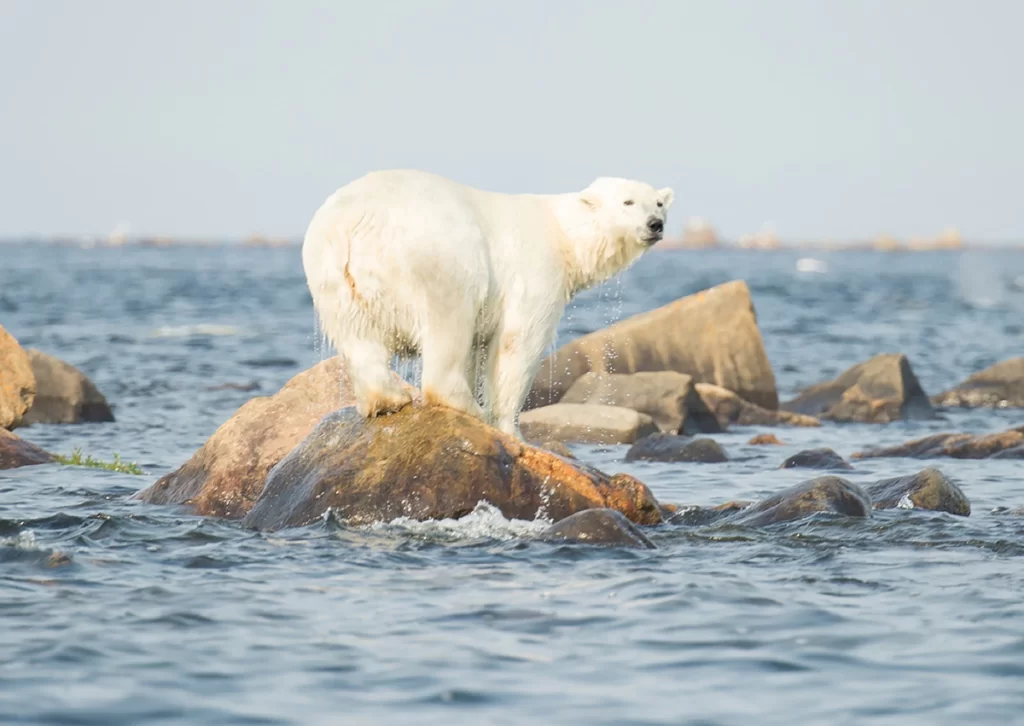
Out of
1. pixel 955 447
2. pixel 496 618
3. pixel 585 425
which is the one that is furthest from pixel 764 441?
pixel 496 618

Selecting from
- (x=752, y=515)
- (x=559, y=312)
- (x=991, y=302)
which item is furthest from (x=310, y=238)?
(x=991, y=302)

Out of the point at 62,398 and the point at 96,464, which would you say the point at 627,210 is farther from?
the point at 62,398

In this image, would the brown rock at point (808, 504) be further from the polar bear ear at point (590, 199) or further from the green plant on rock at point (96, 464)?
the green plant on rock at point (96, 464)

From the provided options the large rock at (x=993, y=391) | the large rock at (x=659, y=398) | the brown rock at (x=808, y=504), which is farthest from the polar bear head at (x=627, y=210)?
the large rock at (x=993, y=391)

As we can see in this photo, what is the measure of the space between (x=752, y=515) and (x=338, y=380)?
12.7 ft

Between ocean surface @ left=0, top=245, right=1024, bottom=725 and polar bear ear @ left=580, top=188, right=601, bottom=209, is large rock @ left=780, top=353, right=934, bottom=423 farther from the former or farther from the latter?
polar bear ear @ left=580, top=188, right=601, bottom=209

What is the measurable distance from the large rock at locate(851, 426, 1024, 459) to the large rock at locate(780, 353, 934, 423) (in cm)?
380

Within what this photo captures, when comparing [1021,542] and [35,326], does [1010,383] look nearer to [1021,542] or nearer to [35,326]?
[1021,542]

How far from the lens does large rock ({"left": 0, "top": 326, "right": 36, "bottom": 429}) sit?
14.1 meters

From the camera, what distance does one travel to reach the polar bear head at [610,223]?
407 inches

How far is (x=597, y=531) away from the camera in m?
9.14

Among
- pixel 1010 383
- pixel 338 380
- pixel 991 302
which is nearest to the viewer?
pixel 338 380

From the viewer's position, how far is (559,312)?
10.3 m

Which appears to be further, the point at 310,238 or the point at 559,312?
the point at 559,312
